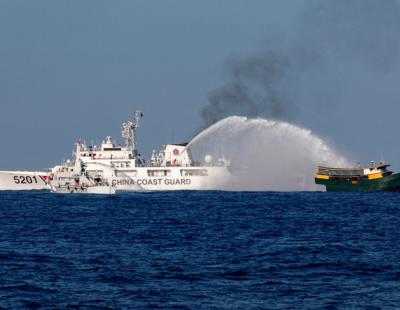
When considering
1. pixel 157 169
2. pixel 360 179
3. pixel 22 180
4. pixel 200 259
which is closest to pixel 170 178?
pixel 157 169

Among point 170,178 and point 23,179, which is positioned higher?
point 23,179

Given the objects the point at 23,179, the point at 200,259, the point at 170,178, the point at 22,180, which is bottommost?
the point at 200,259

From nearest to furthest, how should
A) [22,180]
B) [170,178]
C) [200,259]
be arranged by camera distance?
1. [200,259]
2. [170,178]
3. [22,180]

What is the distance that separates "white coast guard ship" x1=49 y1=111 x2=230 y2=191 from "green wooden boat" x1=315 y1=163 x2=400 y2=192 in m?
17.5

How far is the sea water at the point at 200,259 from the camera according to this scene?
1364 inches

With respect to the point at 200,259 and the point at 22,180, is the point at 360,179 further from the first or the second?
the point at 200,259

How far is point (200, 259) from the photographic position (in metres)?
45.8

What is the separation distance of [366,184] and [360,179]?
45.8 inches

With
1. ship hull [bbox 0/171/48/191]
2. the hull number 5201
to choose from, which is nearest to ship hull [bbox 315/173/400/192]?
ship hull [bbox 0/171/48/191]

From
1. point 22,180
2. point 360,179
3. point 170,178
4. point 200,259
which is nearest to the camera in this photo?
point 200,259

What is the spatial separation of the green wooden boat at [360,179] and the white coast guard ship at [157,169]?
17.5 m

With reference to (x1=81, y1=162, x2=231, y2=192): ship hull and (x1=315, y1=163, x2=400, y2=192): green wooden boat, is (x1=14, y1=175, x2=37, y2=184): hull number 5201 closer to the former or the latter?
(x1=81, y1=162, x2=231, y2=192): ship hull

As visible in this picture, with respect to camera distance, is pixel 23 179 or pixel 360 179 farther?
pixel 23 179

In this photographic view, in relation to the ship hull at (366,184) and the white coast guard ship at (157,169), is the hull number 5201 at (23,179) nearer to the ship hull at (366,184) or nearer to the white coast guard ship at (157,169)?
the white coast guard ship at (157,169)
